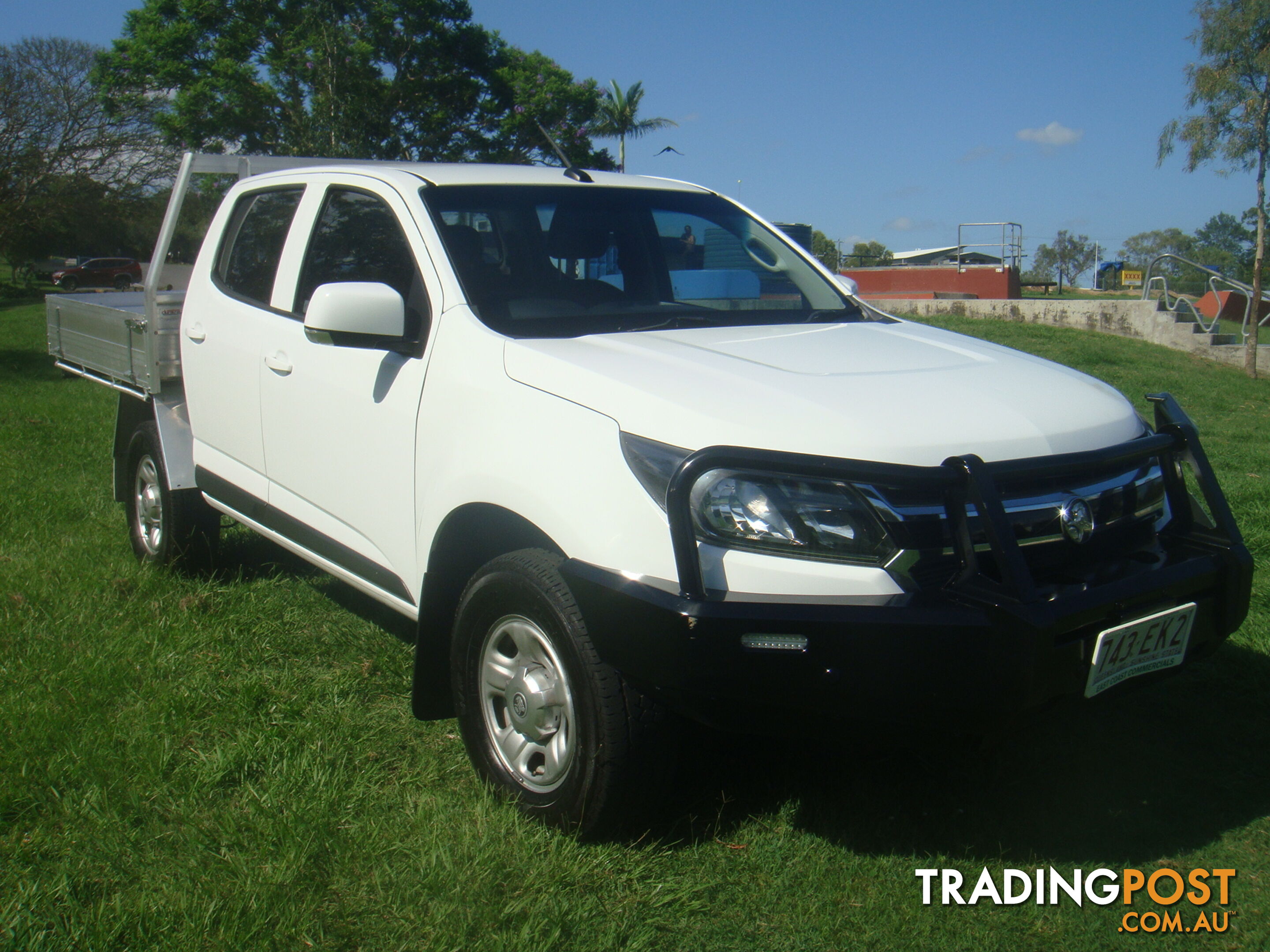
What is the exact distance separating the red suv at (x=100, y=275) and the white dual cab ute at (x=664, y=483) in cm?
4735

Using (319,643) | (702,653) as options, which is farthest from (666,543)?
(319,643)

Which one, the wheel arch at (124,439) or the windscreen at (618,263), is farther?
the wheel arch at (124,439)

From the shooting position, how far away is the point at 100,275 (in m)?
47.1

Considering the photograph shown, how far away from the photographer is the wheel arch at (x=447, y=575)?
2801mm

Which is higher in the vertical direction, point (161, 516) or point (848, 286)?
point (848, 286)

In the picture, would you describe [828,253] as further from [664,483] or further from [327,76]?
[664,483]

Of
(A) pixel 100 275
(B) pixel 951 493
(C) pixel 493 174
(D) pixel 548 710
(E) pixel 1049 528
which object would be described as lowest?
(A) pixel 100 275

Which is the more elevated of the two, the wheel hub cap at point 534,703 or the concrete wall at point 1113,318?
the wheel hub cap at point 534,703

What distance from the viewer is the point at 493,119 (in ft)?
127

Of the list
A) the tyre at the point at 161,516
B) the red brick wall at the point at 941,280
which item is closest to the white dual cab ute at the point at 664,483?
the tyre at the point at 161,516

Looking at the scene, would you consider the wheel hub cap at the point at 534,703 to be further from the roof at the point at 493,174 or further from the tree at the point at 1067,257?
the tree at the point at 1067,257

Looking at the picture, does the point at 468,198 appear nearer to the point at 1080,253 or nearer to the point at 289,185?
the point at 289,185

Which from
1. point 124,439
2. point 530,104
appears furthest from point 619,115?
point 124,439

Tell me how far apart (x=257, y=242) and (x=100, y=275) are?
161 ft
